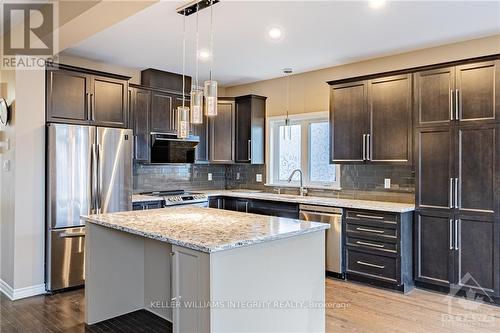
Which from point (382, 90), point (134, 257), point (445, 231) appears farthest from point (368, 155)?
point (134, 257)

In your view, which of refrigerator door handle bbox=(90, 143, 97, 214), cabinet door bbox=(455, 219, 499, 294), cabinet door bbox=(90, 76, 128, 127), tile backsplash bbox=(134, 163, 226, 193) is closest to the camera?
cabinet door bbox=(455, 219, 499, 294)

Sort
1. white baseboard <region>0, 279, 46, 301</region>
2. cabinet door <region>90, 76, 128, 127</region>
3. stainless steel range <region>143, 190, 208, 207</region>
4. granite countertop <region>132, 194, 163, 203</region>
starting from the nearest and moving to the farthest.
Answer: white baseboard <region>0, 279, 46, 301</region>
cabinet door <region>90, 76, 128, 127</region>
granite countertop <region>132, 194, 163, 203</region>
stainless steel range <region>143, 190, 208, 207</region>

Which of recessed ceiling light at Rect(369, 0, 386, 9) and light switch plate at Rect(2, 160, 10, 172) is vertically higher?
recessed ceiling light at Rect(369, 0, 386, 9)

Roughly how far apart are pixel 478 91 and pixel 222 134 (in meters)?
3.52

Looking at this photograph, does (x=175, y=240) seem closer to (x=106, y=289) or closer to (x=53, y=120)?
(x=106, y=289)

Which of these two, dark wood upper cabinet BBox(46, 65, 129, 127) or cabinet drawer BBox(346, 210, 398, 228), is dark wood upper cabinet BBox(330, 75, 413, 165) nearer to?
cabinet drawer BBox(346, 210, 398, 228)

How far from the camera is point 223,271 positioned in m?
2.11

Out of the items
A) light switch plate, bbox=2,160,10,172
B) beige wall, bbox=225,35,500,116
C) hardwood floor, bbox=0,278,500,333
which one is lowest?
hardwood floor, bbox=0,278,500,333

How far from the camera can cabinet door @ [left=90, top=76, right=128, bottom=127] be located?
4.23 metres

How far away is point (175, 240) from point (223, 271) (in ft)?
1.13

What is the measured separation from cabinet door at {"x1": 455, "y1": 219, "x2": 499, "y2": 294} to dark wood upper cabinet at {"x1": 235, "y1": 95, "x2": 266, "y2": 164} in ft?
9.89

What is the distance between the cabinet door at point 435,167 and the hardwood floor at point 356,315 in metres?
0.96
